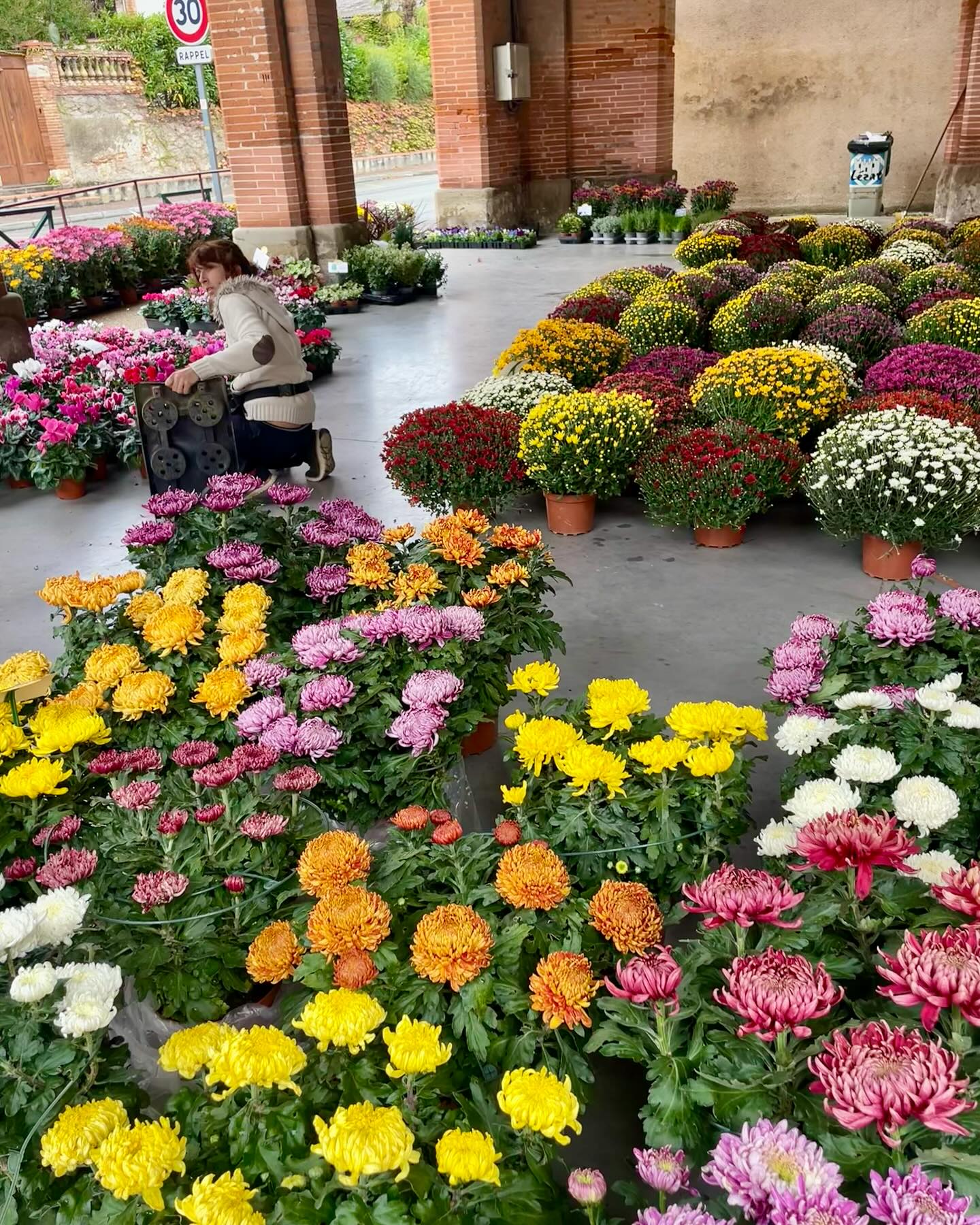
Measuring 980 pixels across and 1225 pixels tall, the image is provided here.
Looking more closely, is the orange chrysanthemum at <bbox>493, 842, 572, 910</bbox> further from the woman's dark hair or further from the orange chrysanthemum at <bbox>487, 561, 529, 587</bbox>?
the woman's dark hair

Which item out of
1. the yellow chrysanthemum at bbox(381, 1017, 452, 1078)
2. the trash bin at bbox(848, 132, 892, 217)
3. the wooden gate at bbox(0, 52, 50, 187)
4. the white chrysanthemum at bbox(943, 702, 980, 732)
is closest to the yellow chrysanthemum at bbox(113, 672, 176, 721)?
the yellow chrysanthemum at bbox(381, 1017, 452, 1078)

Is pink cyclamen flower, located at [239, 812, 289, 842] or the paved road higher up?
pink cyclamen flower, located at [239, 812, 289, 842]

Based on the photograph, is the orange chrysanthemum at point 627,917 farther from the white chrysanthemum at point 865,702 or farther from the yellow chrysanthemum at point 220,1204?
the white chrysanthemum at point 865,702

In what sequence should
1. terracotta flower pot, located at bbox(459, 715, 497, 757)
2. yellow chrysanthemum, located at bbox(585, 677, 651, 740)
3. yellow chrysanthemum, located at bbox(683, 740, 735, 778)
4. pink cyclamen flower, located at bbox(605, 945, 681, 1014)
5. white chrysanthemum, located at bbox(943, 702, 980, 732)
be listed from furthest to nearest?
terracotta flower pot, located at bbox(459, 715, 497, 757) < yellow chrysanthemum, located at bbox(585, 677, 651, 740) < white chrysanthemum, located at bbox(943, 702, 980, 732) < yellow chrysanthemum, located at bbox(683, 740, 735, 778) < pink cyclamen flower, located at bbox(605, 945, 681, 1014)

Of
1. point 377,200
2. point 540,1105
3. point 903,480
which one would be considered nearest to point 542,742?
point 540,1105

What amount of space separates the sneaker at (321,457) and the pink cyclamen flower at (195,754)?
3.80 m

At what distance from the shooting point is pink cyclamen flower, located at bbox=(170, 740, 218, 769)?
2084 millimetres

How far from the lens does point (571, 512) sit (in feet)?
16.2

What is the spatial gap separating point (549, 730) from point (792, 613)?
82.7 inches

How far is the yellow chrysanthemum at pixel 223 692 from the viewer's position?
235 cm

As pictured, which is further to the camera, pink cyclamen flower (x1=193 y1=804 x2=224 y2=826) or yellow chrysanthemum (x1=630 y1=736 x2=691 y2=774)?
yellow chrysanthemum (x1=630 y1=736 x2=691 y2=774)

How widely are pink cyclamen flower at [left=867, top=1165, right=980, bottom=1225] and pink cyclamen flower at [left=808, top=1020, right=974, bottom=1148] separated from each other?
50 millimetres

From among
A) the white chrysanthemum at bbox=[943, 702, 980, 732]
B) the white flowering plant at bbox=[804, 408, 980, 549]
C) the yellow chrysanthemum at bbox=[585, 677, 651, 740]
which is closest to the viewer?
the white chrysanthemum at bbox=[943, 702, 980, 732]

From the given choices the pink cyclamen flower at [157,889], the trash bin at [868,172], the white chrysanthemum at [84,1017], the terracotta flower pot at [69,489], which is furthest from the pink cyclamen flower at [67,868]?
the trash bin at [868,172]
